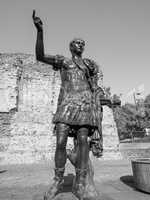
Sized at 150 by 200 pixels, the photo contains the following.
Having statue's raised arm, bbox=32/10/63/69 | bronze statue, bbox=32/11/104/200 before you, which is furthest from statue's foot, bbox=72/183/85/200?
statue's raised arm, bbox=32/10/63/69

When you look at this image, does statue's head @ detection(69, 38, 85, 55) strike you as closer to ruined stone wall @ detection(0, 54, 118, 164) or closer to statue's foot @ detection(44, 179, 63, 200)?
statue's foot @ detection(44, 179, 63, 200)

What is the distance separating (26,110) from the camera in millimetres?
13383

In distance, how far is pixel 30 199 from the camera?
8.68ft

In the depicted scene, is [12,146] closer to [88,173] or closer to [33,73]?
[33,73]

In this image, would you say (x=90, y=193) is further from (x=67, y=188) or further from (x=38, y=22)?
(x=38, y=22)

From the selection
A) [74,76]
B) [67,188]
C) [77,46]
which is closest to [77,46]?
[77,46]

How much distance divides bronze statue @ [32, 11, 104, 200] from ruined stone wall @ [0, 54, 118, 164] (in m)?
10.2

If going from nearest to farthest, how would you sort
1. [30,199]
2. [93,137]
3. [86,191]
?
[86,191]
[30,199]
[93,137]

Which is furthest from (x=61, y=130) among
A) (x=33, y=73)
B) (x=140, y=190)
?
(x=33, y=73)

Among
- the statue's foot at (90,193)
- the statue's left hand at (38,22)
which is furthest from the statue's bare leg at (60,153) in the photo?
the statue's left hand at (38,22)

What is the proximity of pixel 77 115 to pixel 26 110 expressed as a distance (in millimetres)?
11254

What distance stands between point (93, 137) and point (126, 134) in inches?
1381

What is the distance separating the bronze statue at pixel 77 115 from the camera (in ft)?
8.27

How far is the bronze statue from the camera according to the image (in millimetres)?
2521
